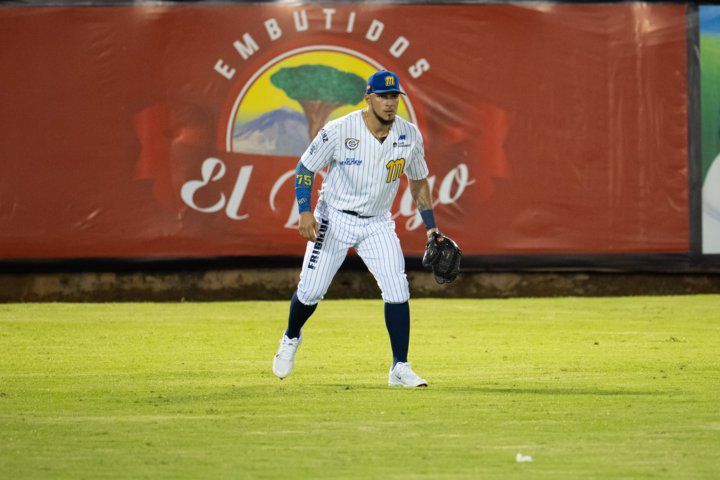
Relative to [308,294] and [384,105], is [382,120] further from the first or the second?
[308,294]

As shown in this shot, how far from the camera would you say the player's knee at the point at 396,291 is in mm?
10750

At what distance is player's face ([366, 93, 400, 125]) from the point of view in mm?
10609

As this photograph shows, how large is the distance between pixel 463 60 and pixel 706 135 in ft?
10.5

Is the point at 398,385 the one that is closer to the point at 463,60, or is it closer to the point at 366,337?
the point at 366,337

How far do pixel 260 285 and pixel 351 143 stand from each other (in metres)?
8.17

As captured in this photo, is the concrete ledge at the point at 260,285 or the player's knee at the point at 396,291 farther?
the concrete ledge at the point at 260,285

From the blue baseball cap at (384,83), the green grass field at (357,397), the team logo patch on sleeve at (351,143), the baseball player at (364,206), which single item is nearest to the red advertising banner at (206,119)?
the green grass field at (357,397)

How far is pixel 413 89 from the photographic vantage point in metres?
18.6

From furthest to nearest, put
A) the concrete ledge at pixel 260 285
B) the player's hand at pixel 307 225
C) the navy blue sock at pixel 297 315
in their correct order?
the concrete ledge at pixel 260 285
the navy blue sock at pixel 297 315
the player's hand at pixel 307 225

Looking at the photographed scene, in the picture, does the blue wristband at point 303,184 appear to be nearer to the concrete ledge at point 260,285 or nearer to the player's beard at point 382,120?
the player's beard at point 382,120

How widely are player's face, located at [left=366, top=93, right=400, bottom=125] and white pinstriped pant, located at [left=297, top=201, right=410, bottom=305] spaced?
0.77 metres

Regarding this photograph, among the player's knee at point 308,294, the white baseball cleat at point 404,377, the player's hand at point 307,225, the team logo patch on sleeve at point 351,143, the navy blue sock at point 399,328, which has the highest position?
the team logo patch on sleeve at point 351,143

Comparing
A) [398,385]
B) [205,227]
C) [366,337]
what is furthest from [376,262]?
[205,227]

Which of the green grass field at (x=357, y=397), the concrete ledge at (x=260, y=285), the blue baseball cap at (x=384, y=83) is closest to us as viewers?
the green grass field at (x=357, y=397)
